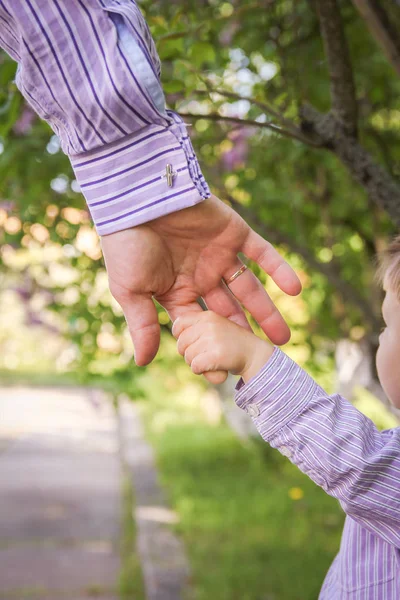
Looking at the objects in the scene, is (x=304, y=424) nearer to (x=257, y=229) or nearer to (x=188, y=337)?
(x=188, y=337)

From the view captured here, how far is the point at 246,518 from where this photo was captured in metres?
5.04

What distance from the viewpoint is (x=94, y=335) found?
3250mm

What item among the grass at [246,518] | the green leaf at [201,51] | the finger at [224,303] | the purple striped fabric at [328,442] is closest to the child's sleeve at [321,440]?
the purple striped fabric at [328,442]

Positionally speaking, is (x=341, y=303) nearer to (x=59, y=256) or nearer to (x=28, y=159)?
(x=59, y=256)

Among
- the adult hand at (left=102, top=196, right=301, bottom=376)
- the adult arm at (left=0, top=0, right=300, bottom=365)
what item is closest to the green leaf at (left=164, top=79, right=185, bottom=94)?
the adult arm at (left=0, top=0, right=300, bottom=365)

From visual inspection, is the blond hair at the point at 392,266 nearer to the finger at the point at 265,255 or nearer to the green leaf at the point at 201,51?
the finger at the point at 265,255

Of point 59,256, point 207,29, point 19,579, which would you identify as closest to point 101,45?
point 207,29

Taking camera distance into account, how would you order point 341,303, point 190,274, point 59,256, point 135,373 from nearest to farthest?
point 190,274 < point 135,373 < point 59,256 < point 341,303

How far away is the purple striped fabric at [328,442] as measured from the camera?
1168mm

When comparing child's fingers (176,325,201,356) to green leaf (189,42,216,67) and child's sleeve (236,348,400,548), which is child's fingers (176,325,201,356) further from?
green leaf (189,42,216,67)

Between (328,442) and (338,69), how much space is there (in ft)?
3.33

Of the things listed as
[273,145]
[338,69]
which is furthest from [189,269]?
[273,145]

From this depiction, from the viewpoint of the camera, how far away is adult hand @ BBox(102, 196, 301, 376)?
1159mm

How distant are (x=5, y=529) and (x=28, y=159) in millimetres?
3410
